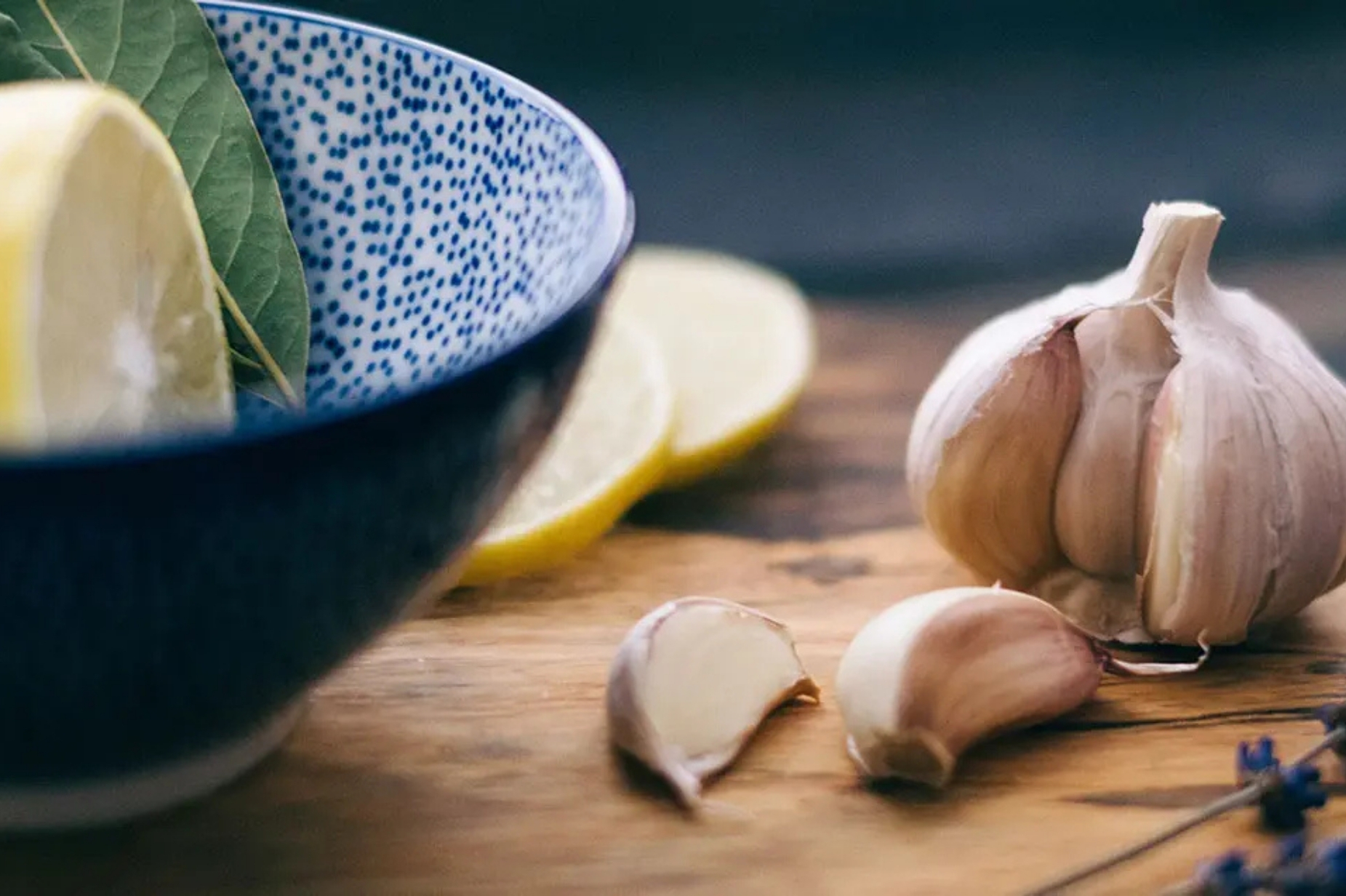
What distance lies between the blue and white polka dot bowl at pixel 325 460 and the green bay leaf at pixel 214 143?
15mm

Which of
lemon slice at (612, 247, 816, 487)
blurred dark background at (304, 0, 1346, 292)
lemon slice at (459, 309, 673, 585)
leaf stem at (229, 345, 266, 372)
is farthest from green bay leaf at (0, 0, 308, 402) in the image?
blurred dark background at (304, 0, 1346, 292)

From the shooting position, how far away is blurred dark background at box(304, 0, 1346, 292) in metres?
1.56

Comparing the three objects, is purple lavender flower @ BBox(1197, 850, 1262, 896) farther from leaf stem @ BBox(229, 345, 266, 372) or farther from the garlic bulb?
leaf stem @ BBox(229, 345, 266, 372)

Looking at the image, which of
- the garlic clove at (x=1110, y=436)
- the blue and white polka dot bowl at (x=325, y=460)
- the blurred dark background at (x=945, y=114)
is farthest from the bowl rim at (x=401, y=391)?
the blurred dark background at (x=945, y=114)

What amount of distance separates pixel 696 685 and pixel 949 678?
0.09 m

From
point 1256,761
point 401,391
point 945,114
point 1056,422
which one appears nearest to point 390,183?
point 401,391

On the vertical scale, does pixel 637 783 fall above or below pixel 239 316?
below

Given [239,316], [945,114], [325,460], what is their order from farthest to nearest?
[945,114] < [239,316] < [325,460]

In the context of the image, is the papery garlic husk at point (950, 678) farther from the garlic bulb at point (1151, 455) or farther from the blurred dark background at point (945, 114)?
the blurred dark background at point (945, 114)

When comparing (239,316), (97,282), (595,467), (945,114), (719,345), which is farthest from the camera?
(945,114)

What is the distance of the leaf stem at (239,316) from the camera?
2.10ft

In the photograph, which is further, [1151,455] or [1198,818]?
[1151,455]

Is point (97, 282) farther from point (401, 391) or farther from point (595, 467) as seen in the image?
point (595, 467)

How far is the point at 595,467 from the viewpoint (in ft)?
2.62
